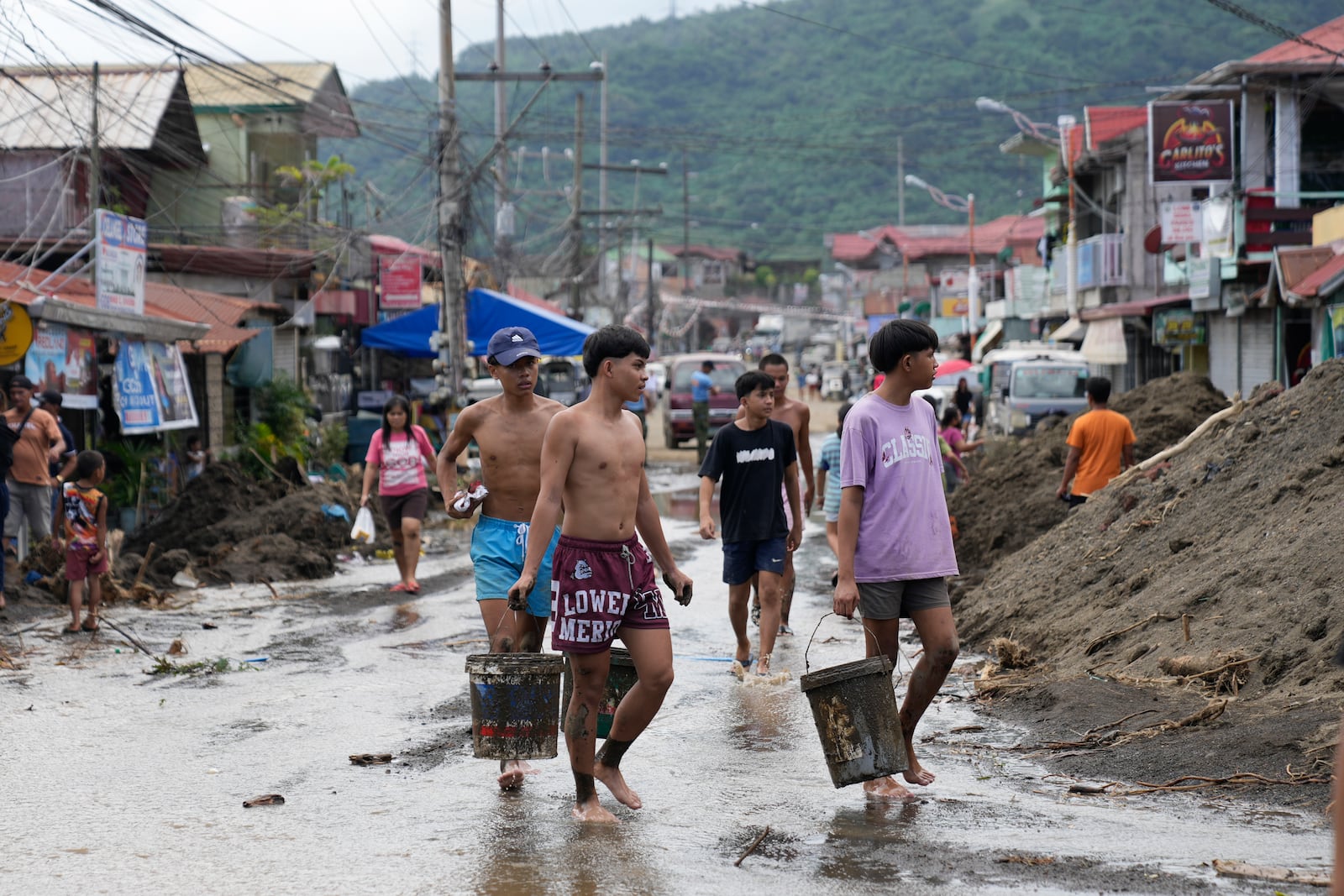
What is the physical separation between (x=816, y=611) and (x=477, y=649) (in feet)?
10.0

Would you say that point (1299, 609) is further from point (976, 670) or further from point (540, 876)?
point (540, 876)

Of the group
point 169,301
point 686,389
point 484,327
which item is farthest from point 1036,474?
point 686,389

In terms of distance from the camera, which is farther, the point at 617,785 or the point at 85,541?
the point at 85,541

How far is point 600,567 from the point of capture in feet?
18.1

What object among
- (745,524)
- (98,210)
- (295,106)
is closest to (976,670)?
(745,524)

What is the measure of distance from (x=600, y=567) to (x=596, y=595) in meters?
0.11

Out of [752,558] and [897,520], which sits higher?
[897,520]

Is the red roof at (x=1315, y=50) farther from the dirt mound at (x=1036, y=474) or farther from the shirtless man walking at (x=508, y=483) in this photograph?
the shirtless man walking at (x=508, y=483)

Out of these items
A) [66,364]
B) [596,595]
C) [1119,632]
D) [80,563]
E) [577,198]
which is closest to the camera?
[596,595]

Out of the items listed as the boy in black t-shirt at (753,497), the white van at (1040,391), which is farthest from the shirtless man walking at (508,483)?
the white van at (1040,391)

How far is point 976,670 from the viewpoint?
8930 mm

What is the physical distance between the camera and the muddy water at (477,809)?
484 centimetres

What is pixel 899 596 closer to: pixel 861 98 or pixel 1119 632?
pixel 1119 632

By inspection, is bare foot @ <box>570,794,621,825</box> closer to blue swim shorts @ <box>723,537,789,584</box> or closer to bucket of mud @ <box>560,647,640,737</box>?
bucket of mud @ <box>560,647,640,737</box>
